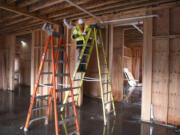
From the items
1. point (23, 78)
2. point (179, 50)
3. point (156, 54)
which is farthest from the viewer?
point (23, 78)

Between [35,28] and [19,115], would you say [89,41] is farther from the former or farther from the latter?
[35,28]

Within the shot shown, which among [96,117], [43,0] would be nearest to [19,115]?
[96,117]

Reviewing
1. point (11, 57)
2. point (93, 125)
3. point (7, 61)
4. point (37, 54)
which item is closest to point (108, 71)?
point (93, 125)

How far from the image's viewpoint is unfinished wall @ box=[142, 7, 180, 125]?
12.5ft

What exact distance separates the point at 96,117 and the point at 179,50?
2.88m

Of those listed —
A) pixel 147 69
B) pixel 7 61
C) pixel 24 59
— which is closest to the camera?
pixel 147 69

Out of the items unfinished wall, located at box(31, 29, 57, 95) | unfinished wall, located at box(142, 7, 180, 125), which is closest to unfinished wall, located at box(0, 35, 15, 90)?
unfinished wall, located at box(31, 29, 57, 95)

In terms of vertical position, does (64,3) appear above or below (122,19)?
above

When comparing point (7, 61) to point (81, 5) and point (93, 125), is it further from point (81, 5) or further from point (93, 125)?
point (93, 125)

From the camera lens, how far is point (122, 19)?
447cm

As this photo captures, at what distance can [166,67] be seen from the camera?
389cm

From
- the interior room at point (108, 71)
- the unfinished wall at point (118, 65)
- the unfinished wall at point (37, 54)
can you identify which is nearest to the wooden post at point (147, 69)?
the interior room at point (108, 71)

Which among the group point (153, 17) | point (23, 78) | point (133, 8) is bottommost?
Answer: point (23, 78)

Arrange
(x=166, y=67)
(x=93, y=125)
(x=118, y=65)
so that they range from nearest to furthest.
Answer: (x=93, y=125), (x=166, y=67), (x=118, y=65)
